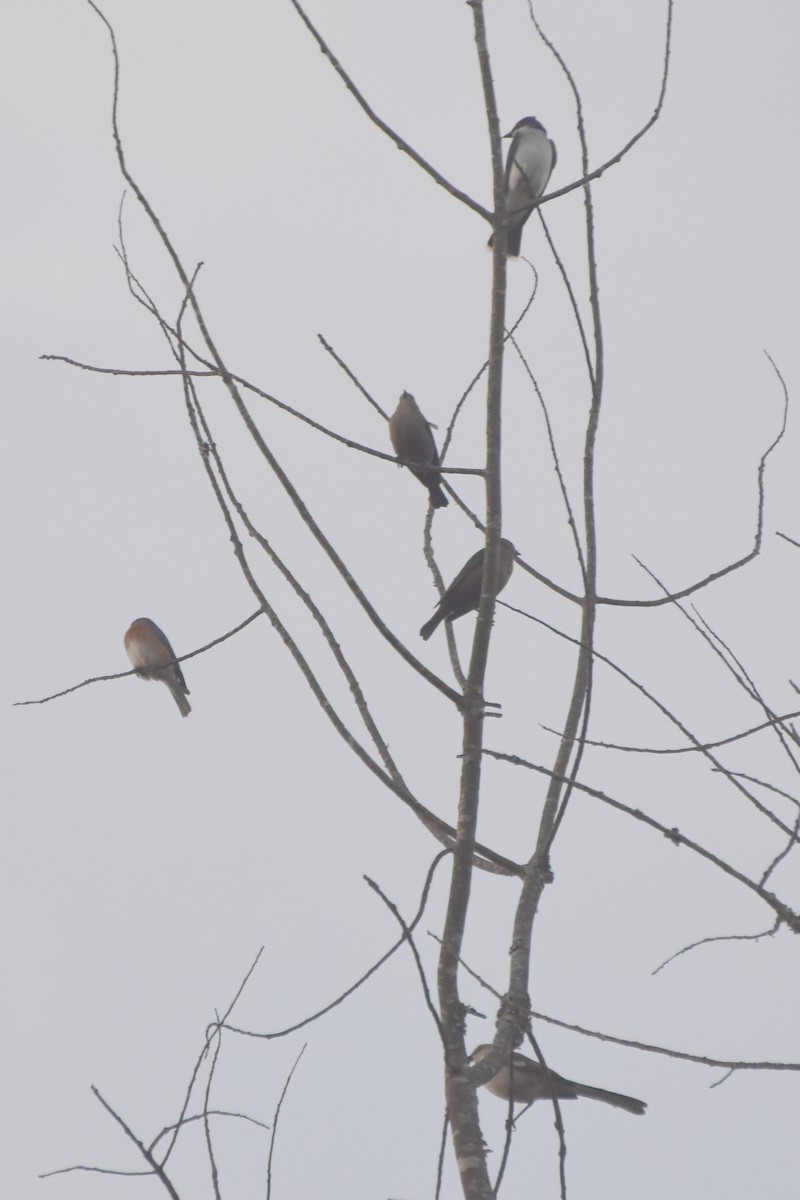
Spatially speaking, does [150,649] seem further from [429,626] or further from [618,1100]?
[618,1100]

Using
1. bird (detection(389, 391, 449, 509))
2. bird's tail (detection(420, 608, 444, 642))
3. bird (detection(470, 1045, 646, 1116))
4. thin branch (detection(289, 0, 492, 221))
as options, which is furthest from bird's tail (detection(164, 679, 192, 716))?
thin branch (detection(289, 0, 492, 221))

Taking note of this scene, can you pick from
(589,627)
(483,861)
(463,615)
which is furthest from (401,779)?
(463,615)

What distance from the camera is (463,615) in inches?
217

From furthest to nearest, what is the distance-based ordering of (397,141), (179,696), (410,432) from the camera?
(179,696) → (410,432) → (397,141)

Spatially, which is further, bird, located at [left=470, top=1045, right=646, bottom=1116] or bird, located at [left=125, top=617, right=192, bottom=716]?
bird, located at [left=125, top=617, right=192, bottom=716]

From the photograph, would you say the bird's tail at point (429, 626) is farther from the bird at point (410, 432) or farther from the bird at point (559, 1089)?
the bird at point (559, 1089)

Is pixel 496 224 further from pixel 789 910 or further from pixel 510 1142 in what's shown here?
pixel 510 1142

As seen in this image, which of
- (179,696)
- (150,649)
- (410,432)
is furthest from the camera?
(150,649)

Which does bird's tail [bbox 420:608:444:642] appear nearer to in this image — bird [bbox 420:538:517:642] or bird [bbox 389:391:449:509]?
bird [bbox 420:538:517:642]

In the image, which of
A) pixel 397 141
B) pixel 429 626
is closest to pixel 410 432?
pixel 429 626

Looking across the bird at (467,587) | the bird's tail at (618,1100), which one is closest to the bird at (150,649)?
the bird at (467,587)

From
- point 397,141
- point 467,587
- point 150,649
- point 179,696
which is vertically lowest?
point 397,141

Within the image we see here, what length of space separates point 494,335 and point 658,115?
0.55 metres

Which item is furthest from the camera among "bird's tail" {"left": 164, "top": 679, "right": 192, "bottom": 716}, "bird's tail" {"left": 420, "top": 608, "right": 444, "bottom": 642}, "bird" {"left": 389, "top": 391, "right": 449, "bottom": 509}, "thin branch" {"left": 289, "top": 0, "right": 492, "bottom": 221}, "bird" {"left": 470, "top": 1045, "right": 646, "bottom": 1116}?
"bird's tail" {"left": 164, "top": 679, "right": 192, "bottom": 716}
